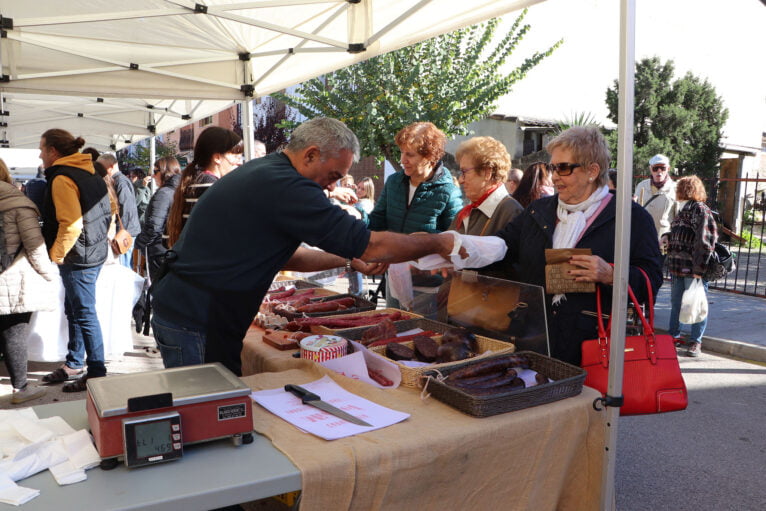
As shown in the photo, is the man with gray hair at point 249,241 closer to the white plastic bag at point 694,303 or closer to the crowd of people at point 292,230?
the crowd of people at point 292,230

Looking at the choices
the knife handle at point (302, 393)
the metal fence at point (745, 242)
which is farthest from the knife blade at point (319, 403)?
the metal fence at point (745, 242)

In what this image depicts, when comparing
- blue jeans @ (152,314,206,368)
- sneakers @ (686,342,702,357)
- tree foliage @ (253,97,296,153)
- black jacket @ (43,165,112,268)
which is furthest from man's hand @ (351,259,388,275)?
tree foliage @ (253,97,296,153)

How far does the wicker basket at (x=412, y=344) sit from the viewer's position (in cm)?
208

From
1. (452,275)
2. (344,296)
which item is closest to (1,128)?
(344,296)

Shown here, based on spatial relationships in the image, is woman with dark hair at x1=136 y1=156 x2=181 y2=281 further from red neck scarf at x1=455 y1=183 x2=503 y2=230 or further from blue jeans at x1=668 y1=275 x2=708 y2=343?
blue jeans at x1=668 y1=275 x2=708 y2=343

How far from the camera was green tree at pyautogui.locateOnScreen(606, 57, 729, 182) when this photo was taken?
1733cm

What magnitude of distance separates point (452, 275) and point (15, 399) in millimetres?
3552

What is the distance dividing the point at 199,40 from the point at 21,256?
2188 mm

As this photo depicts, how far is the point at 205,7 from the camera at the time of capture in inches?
154

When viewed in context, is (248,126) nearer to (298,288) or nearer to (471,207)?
(298,288)

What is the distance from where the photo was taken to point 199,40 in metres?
4.90

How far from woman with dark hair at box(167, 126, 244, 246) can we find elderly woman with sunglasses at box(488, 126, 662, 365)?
2.08 metres

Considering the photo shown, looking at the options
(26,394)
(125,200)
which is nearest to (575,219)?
(26,394)

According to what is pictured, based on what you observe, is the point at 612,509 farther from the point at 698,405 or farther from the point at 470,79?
the point at 470,79
